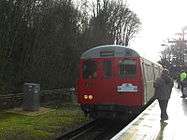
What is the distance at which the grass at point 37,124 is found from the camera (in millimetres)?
14488

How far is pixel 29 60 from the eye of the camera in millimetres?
27781

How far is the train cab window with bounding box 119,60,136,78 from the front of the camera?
18.3 meters

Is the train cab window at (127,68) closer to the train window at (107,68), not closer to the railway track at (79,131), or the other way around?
the train window at (107,68)

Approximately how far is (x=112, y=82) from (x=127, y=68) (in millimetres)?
756

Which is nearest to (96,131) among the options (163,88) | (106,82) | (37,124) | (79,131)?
(79,131)

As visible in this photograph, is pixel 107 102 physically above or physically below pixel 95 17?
below

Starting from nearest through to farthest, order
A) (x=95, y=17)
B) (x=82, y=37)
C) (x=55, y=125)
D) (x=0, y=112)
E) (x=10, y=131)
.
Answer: (x=10, y=131) < (x=55, y=125) < (x=0, y=112) < (x=82, y=37) < (x=95, y=17)

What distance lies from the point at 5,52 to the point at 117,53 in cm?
772

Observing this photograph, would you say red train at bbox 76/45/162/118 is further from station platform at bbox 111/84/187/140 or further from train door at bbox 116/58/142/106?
station platform at bbox 111/84/187/140

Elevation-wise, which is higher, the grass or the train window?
the train window

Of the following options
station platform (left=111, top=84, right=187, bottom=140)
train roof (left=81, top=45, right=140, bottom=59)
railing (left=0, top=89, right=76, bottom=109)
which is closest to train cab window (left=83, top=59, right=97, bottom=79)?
train roof (left=81, top=45, right=140, bottom=59)

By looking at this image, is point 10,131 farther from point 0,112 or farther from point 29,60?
point 29,60

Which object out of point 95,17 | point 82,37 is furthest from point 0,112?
point 95,17

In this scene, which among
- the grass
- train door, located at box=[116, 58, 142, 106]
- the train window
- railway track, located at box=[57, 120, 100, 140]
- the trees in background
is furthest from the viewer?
the trees in background
